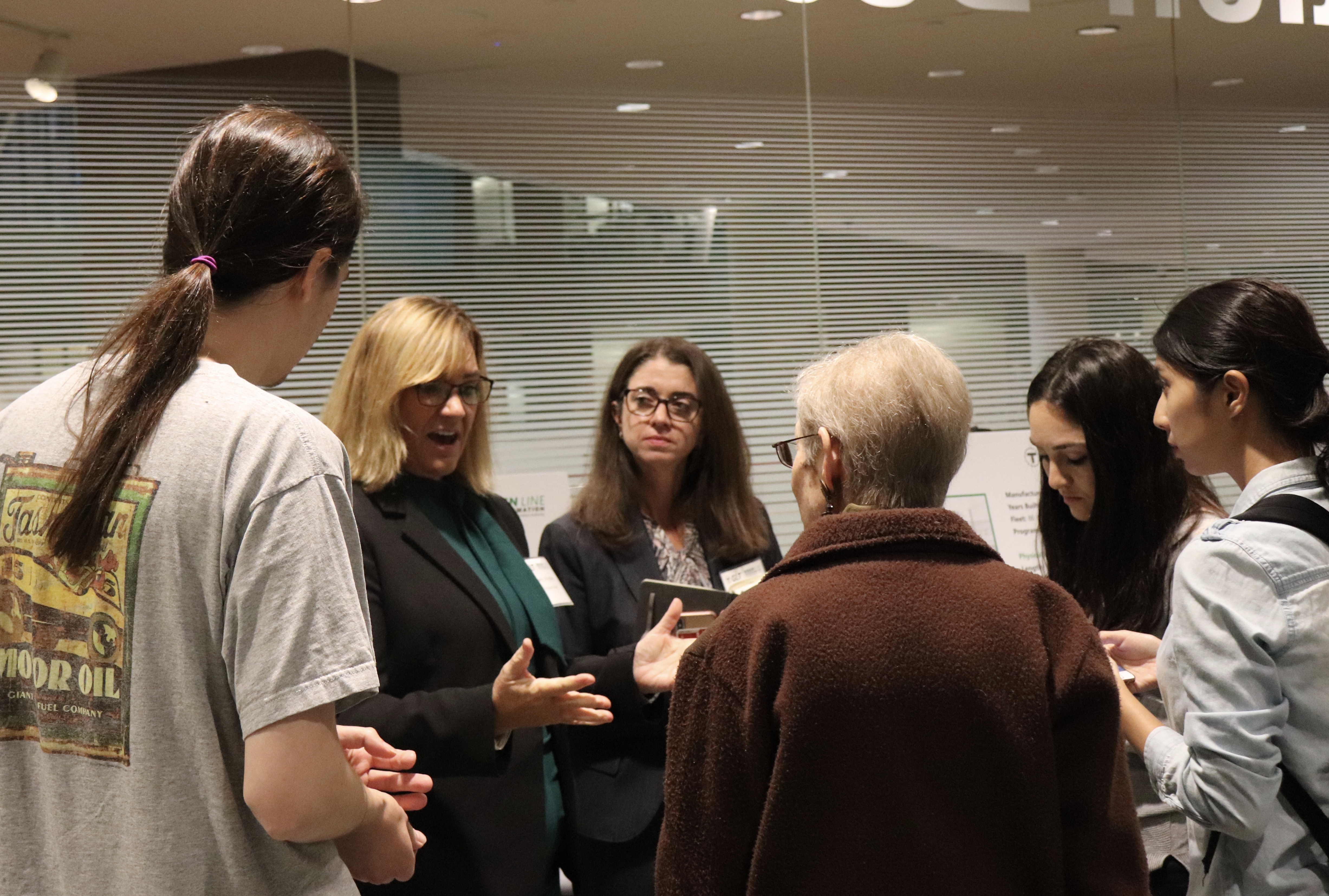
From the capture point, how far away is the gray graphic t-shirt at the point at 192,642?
1.18 metres

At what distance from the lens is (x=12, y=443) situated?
129 cm

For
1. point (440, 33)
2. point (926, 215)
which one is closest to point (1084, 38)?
point (926, 215)

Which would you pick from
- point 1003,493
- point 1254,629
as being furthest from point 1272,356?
point 1003,493

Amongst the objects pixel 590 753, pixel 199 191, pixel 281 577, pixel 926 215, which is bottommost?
pixel 590 753

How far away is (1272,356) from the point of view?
6.07 feet

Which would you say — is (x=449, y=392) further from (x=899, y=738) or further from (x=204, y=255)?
(x=899, y=738)

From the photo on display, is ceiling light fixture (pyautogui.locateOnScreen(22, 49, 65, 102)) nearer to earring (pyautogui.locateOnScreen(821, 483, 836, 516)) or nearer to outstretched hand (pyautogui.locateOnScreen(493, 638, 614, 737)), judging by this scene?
outstretched hand (pyautogui.locateOnScreen(493, 638, 614, 737))

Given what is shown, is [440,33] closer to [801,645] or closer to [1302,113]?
[801,645]

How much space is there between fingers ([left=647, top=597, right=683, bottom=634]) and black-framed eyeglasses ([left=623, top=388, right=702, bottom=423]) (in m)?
0.81

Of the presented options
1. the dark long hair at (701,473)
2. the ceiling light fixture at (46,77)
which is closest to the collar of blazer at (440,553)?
the dark long hair at (701,473)

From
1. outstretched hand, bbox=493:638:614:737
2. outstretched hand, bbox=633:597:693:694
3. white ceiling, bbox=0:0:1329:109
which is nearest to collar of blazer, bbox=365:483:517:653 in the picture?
outstretched hand, bbox=493:638:614:737

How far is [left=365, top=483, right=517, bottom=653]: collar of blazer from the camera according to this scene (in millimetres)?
2375

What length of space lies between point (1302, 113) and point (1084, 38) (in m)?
1.16

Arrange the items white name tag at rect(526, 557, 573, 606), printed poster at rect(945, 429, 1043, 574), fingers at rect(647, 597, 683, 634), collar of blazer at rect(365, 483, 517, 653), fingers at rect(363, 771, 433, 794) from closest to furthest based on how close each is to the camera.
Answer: fingers at rect(363, 771, 433, 794) → collar of blazer at rect(365, 483, 517, 653) → fingers at rect(647, 597, 683, 634) → white name tag at rect(526, 557, 573, 606) → printed poster at rect(945, 429, 1043, 574)
